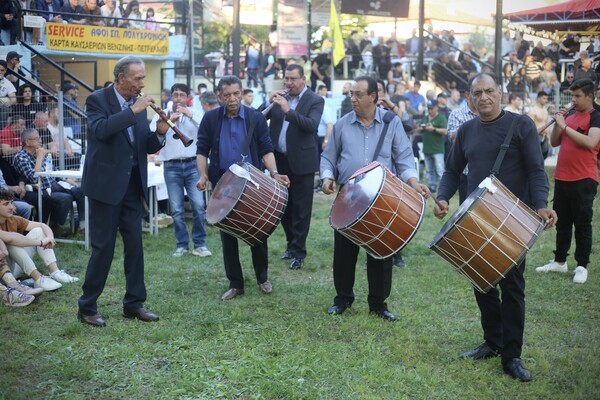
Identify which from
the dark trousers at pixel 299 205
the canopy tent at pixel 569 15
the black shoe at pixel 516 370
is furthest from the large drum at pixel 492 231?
the canopy tent at pixel 569 15

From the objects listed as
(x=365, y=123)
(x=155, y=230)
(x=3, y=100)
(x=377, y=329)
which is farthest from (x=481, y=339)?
(x=3, y=100)

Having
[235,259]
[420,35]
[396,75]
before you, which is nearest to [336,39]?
[420,35]

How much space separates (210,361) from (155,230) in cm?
553

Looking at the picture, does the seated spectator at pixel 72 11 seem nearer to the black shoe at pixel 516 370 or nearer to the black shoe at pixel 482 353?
the black shoe at pixel 482 353

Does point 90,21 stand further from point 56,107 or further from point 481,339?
point 481,339

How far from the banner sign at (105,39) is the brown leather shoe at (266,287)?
36.2ft

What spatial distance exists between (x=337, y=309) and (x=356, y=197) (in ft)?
4.42

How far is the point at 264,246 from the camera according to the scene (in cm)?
734

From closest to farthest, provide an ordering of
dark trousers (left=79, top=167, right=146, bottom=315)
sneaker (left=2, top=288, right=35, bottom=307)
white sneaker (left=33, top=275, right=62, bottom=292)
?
dark trousers (left=79, top=167, right=146, bottom=315) → sneaker (left=2, top=288, right=35, bottom=307) → white sneaker (left=33, top=275, right=62, bottom=292)

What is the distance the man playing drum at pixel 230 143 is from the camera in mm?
7004

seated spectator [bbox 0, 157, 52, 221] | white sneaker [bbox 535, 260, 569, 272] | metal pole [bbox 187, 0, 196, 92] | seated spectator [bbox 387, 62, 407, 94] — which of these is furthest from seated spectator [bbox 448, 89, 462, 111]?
seated spectator [bbox 0, 157, 52, 221]

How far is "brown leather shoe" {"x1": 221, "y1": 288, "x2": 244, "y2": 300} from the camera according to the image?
713 cm

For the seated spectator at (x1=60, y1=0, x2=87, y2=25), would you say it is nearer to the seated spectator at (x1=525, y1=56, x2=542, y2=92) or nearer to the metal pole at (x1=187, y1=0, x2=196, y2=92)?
the metal pole at (x1=187, y1=0, x2=196, y2=92)

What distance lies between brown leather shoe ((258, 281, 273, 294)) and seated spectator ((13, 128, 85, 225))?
3.76 m
